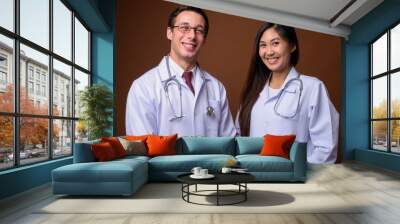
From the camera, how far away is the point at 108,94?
780 cm

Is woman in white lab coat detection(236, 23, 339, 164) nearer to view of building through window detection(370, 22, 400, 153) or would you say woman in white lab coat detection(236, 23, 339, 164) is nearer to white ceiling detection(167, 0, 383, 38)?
white ceiling detection(167, 0, 383, 38)

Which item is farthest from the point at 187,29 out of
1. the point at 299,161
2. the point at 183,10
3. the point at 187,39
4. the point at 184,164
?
the point at 299,161

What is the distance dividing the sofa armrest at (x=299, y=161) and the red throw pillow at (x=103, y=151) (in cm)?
266

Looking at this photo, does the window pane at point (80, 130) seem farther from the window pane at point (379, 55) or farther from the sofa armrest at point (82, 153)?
the window pane at point (379, 55)

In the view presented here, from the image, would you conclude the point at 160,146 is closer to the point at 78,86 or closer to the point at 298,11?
the point at 78,86

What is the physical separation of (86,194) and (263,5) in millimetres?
4933

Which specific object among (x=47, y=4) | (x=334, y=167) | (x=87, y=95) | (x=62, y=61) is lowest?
(x=334, y=167)

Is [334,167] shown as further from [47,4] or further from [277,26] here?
[47,4]

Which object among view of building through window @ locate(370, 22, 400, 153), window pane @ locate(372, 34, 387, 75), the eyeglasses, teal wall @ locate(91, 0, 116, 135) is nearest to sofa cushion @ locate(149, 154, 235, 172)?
teal wall @ locate(91, 0, 116, 135)

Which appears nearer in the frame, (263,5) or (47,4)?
(47,4)

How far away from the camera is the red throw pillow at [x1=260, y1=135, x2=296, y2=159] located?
6344mm

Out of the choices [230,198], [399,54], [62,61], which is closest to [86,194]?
[230,198]

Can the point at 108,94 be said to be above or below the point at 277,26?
below

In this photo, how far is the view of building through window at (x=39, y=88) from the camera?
4.88m
